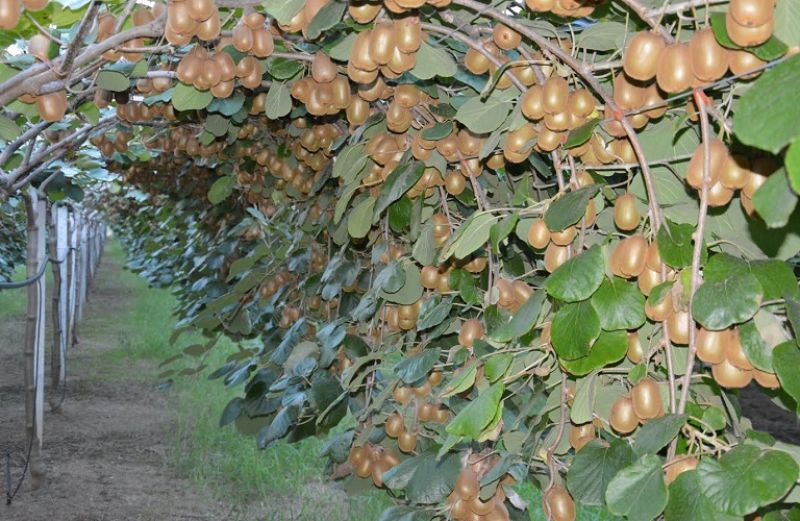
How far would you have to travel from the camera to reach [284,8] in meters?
1.16

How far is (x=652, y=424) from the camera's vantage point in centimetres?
97

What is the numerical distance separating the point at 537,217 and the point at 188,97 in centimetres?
78

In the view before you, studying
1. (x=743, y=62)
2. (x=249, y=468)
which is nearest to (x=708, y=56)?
(x=743, y=62)

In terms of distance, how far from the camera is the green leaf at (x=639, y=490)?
901 mm

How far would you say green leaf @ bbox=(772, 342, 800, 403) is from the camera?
34.4 inches

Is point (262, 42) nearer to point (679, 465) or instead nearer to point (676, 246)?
point (676, 246)

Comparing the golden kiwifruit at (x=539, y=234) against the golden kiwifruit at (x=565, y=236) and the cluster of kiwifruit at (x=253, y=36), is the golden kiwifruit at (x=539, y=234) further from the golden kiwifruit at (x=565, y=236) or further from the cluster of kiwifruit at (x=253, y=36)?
the cluster of kiwifruit at (x=253, y=36)

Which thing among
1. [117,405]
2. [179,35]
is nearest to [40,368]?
[117,405]

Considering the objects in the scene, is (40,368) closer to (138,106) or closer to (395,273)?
(138,106)

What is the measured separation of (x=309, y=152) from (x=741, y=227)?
1.71m

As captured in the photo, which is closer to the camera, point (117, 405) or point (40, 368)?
point (40, 368)

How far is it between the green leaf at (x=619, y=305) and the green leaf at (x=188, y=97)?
0.97 metres

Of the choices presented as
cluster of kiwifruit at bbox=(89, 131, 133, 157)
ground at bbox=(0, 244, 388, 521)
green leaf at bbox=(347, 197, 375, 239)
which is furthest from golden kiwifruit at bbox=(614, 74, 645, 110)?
ground at bbox=(0, 244, 388, 521)

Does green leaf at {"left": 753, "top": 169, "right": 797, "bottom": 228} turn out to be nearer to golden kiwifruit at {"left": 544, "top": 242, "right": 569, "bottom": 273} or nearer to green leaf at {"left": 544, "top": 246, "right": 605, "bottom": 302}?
green leaf at {"left": 544, "top": 246, "right": 605, "bottom": 302}
